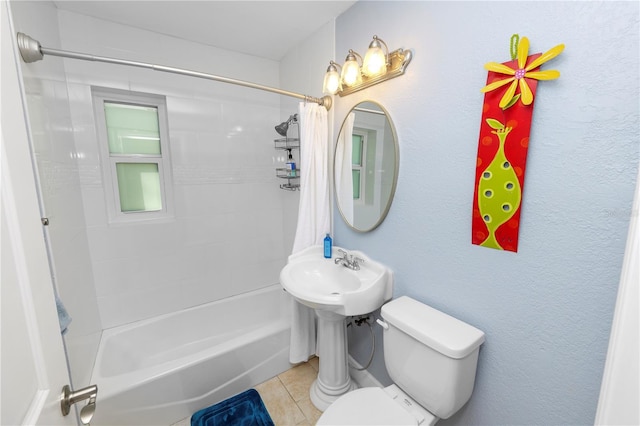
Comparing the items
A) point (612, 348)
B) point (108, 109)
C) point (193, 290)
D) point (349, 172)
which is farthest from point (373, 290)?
point (108, 109)

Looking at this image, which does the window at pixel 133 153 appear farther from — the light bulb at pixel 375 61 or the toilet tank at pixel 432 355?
the toilet tank at pixel 432 355

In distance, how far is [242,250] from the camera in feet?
7.63

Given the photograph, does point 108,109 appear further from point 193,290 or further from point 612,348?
point 612,348

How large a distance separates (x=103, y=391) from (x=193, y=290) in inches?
34.2

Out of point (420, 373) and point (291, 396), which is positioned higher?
point (420, 373)

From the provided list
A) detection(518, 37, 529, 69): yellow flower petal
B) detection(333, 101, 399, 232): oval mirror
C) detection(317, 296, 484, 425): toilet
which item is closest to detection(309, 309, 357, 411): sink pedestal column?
detection(317, 296, 484, 425): toilet

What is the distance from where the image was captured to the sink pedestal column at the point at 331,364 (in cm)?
157

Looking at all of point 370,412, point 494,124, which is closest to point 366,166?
point 494,124

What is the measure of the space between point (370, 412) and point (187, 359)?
1101 millimetres

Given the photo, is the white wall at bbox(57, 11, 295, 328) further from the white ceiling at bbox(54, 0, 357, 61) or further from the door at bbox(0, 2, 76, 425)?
the door at bbox(0, 2, 76, 425)

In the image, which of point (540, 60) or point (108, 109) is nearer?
point (540, 60)

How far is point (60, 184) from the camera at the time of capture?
1351 mm

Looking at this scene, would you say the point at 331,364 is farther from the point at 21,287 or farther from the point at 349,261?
the point at 21,287

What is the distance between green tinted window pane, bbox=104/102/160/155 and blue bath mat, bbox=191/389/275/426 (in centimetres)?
182
